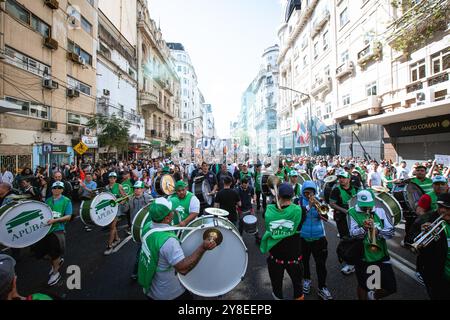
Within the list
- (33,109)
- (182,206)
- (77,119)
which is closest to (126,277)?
(182,206)

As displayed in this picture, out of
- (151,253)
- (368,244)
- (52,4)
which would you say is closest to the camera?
(151,253)

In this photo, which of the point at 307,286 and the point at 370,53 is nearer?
the point at 307,286

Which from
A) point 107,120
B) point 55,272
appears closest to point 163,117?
point 107,120

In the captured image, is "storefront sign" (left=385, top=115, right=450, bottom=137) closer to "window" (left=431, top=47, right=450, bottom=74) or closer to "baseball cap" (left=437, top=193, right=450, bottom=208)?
"window" (left=431, top=47, right=450, bottom=74)

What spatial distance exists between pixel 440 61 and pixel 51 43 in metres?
24.9

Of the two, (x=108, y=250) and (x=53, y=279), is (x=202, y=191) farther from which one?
(x=53, y=279)

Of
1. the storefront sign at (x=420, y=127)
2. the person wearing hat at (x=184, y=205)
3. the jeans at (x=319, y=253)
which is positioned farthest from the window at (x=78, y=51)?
the storefront sign at (x=420, y=127)

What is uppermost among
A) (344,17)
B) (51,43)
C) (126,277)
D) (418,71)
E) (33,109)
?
(344,17)

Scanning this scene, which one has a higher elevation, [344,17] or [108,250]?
[344,17]

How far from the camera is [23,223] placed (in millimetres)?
4043

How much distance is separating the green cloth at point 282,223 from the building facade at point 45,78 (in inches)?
482

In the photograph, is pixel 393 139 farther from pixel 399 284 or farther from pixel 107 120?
pixel 107 120

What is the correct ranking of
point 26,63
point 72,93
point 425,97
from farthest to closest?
point 72,93
point 26,63
point 425,97
